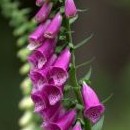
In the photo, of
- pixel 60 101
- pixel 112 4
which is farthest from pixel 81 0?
pixel 60 101

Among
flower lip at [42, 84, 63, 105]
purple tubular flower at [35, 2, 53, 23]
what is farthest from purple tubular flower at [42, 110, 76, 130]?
purple tubular flower at [35, 2, 53, 23]

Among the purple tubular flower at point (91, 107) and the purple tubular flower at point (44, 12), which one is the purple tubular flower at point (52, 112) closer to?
the purple tubular flower at point (91, 107)

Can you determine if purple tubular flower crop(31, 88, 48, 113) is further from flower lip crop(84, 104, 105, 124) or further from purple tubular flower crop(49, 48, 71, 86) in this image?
flower lip crop(84, 104, 105, 124)

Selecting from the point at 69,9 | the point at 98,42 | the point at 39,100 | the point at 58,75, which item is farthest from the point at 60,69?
the point at 98,42

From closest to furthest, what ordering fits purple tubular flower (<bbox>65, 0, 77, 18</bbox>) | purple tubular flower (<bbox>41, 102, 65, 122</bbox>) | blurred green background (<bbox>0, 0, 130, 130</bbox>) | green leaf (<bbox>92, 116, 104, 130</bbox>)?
1. purple tubular flower (<bbox>65, 0, 77, 18</bbox>)
2. purple tubular flower (<bbox>41, 102, 65, 122</bbox>)
3. green leaf (<bbox>92, 116, 104, 130</bbox>)
4. blurred green background (<bbox>0, 0, 130, 130</bbox>)

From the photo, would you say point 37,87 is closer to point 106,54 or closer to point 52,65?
point 52,65

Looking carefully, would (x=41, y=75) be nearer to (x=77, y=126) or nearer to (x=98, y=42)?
(x=77, y=126)
